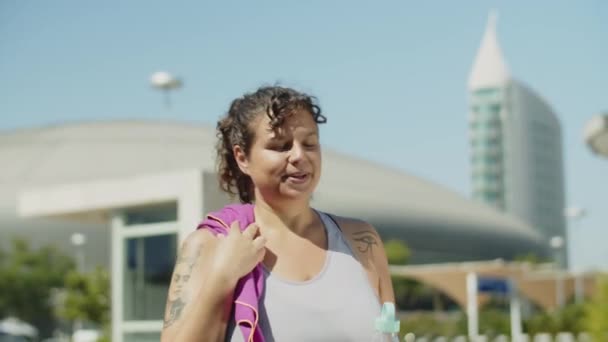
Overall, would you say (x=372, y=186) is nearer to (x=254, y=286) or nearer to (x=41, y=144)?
(x=41, y=144)

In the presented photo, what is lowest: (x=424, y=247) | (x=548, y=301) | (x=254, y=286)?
(x=254, y=286)

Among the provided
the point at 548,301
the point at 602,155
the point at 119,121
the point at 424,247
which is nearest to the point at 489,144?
the point at 424,247

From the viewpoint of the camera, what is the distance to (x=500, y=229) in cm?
8456

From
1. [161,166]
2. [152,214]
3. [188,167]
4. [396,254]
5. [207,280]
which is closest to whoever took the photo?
[207,280]

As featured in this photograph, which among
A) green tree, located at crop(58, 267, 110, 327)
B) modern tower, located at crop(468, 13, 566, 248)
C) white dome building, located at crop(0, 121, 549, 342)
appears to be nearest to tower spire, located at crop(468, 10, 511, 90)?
modern tower, located at crop(468, 13, 566, 248)

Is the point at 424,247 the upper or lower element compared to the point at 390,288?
upper

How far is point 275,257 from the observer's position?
2.03 metres

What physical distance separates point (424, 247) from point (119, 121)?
24.0 metres

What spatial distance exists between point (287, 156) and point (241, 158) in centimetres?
14

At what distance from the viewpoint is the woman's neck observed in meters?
2.08

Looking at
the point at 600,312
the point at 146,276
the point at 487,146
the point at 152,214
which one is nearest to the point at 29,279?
the point at 146,276

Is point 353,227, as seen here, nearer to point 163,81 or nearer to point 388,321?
point 388,321

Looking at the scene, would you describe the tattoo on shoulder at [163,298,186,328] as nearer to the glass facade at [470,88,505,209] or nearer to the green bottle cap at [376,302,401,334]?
the green bottle cap at [376,302,401,334]

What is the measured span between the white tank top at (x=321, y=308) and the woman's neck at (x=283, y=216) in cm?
10
